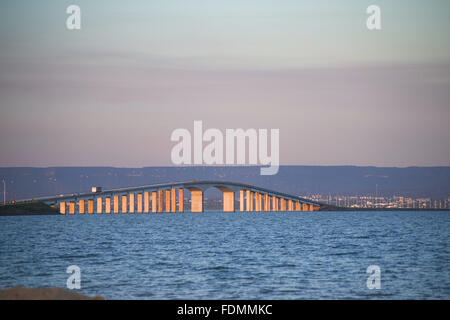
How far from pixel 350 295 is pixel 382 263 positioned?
18036 mm

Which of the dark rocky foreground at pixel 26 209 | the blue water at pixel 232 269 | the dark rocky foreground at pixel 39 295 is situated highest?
the dark rocky foreground at pixel 39 295

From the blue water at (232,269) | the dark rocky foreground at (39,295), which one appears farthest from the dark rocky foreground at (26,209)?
the dark rocky foreground at (39,295)

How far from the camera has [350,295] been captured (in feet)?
106

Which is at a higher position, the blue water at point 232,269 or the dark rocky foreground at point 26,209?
the blue water at point 232,269

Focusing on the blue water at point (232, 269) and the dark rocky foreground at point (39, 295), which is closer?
the dark rocky foreground at point (39, 295)
